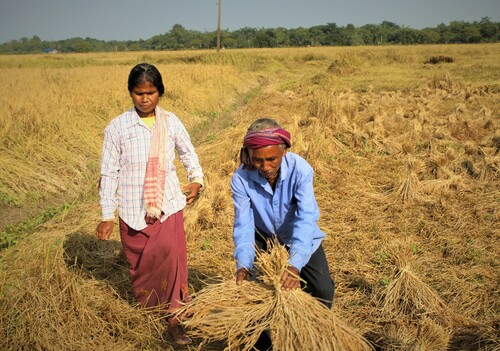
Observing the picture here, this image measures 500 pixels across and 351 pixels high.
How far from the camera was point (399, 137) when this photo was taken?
253 inches

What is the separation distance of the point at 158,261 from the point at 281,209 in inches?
34.2

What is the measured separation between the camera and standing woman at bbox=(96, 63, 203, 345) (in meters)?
2.20

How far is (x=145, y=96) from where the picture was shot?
2180 mm

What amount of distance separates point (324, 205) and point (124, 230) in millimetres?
2617

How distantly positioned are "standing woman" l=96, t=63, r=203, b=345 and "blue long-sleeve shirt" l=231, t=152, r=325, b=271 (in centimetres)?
55

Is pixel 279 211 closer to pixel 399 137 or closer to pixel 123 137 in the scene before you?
pixel 123 137

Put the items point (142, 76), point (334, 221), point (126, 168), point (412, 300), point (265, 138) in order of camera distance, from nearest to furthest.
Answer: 1. point (265, 138)
2. point (142, 76)
3. point (126, 168)
4. point (412, 300)
5. point (334, 221)

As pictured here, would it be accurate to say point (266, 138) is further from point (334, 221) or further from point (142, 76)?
point (334, 221)

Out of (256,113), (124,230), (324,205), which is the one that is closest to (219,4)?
(256,113)

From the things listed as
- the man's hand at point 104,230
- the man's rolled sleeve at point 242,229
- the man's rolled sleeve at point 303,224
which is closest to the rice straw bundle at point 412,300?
the man's rolled sleeve at point 303,224

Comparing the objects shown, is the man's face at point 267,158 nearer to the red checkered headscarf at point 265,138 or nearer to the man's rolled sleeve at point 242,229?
the red checkered headscarf at point 265,138

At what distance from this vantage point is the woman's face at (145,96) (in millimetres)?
2152

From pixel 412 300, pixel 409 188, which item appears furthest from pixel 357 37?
pixel 412 300

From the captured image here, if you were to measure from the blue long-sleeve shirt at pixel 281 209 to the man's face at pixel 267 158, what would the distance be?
84 mm
